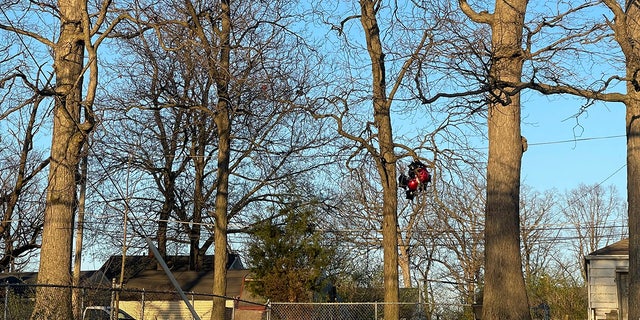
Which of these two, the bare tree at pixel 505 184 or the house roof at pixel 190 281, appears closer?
the bare tree at pixel 505 184

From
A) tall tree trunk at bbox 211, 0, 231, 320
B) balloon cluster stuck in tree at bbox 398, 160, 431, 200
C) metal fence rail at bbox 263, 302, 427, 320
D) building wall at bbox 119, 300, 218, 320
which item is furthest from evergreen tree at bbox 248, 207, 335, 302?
balloon cluster stuck in tree at bbox 398, 160, 431, 200

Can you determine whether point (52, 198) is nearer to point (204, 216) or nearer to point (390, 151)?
point (390, 151)

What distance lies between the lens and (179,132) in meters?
Result: 28.3

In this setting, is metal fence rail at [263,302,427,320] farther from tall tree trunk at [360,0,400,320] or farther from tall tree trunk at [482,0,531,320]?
tall tree trunk at [482,0,531,320]

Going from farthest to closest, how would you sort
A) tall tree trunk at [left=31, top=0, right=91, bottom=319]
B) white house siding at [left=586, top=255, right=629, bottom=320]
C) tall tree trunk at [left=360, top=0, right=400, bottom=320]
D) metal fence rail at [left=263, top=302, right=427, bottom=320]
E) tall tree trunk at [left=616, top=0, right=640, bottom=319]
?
white house siding at [left=586, top=255, right=629, bottom=320] < metal fence rail at [left=263, top=302, right=427, bottom=320] < tall tree trunk at [left=360, top=0, right=400, bottom=320] < tall tree trunk at [left=616, top=0, right=640, bottom=319] < tall tree trunk at [left=31, top=0, right=91, bottom=319]

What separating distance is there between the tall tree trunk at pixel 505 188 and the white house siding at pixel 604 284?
42.7 ft

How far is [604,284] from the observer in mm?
23109

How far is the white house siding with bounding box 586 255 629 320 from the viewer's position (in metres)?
22.8

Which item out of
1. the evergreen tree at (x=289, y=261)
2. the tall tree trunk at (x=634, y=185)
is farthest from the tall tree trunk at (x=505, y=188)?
the evergreen tree at (x=289, y=261)

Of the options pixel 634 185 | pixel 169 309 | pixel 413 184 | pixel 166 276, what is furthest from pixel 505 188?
pixel 166 276

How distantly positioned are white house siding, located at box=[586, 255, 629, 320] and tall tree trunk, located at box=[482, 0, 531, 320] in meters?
13.0

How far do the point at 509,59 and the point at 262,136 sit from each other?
15.2 metres

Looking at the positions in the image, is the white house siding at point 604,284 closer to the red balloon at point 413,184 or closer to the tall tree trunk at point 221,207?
the red balloon at point 413,184

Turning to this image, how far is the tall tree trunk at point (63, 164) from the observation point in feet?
37.4
